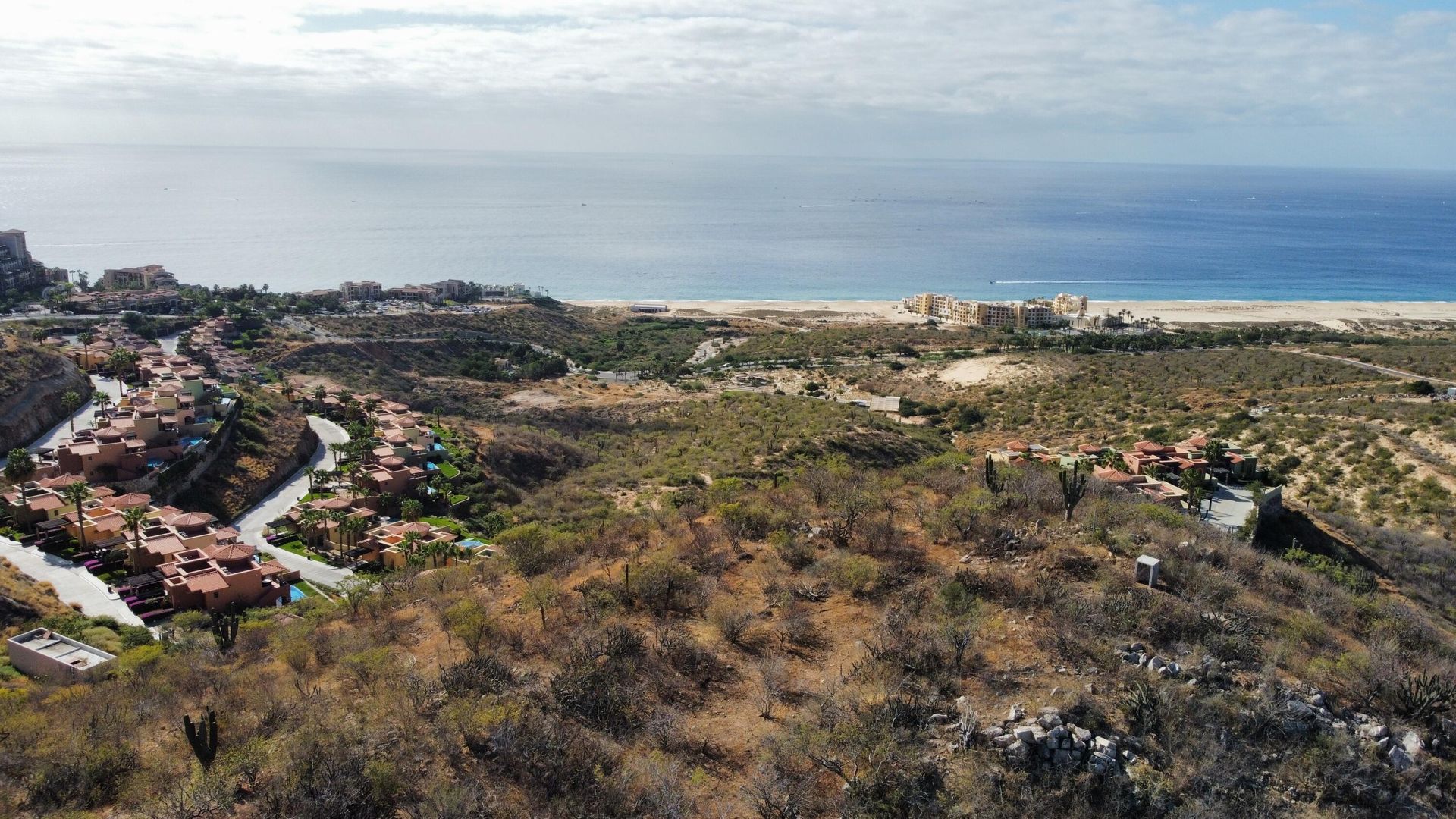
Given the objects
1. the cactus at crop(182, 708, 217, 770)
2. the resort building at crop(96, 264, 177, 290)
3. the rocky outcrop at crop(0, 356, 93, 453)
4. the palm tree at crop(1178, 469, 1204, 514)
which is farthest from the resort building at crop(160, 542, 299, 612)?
the resort building at crop(96, 264, 177, 290)

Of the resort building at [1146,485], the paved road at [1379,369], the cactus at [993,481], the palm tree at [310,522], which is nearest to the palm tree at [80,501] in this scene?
the palm tree at [310,522]

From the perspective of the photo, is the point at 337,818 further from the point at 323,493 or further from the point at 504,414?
the point at 504,414

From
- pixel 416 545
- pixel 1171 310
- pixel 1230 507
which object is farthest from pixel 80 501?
pixel 1171 310

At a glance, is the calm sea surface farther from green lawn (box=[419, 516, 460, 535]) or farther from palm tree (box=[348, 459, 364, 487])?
green lawn (box=[419, 516, 460, 535])

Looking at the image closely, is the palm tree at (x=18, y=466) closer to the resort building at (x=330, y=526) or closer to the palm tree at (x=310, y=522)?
the resort building at (x=330, y=526)

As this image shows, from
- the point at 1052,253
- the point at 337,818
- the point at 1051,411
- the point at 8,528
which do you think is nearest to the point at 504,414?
the point at 8,528

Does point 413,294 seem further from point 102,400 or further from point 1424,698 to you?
point 1424,698
